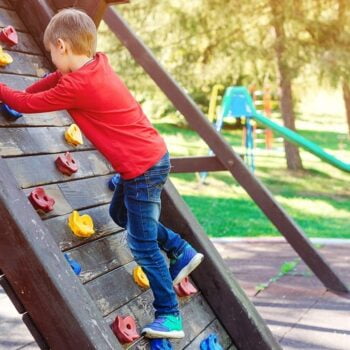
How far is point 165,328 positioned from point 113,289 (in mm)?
241

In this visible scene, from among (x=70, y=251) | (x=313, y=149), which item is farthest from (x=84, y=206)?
(x=313, y=149)

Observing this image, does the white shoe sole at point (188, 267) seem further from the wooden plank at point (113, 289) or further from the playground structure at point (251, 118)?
the playground structure at point (251, 118)

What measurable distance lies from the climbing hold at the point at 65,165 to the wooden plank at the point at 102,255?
0.30 metres

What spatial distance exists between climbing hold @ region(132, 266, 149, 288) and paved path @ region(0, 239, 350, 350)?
3.49 ft

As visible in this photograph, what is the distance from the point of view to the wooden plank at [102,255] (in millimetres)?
2473

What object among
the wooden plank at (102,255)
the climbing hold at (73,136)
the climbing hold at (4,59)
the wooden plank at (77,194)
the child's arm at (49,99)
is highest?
the climbing hold at (4,59)

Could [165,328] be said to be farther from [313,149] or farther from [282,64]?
[282,64]

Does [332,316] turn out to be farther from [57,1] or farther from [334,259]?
[57,1]

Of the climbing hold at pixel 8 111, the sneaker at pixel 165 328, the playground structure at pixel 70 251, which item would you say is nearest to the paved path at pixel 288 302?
the playground structure at pixel 70 251

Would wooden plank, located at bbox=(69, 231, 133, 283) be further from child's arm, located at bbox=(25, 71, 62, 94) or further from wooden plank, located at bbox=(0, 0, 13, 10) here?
wooden plank, located at bbox=(0, 0, 13, 10)

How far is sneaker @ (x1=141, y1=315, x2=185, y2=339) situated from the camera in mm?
2475

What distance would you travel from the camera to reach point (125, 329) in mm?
2381

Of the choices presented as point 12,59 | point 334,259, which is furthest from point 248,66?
point 12,59

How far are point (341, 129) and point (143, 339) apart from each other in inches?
725
